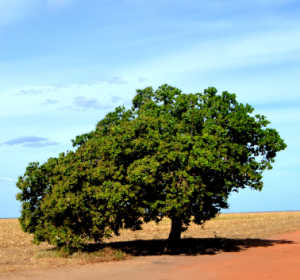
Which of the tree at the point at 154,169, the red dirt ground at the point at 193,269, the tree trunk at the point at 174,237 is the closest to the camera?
the red dirt ground at the point at 193,269

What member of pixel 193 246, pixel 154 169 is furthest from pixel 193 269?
pixel 193 246

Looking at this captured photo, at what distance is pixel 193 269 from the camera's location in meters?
18.2

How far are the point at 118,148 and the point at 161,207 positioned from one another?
378 centimetres

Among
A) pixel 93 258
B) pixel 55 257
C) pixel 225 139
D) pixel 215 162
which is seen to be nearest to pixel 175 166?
pixel 215 162

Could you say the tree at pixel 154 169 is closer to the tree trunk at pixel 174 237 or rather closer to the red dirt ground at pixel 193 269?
the tree trunk at pixel 174 237

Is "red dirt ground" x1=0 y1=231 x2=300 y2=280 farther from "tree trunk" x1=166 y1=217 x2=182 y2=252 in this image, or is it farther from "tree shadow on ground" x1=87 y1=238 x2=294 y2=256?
"tree trunk" x1=166 y1=217 x2=182 y2=252

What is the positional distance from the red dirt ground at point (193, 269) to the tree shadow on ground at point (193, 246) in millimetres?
1427

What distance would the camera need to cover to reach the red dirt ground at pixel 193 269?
16.6 metres

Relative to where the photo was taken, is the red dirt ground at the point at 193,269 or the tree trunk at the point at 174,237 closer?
the red dirt ground at the point at 193,269

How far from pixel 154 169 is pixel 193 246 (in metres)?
8.83

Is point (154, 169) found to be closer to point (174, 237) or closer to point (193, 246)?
point (174, 237)

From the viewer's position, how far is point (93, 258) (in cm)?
2061

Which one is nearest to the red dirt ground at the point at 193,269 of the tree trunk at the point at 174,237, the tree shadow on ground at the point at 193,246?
the tree shadow on ground at the point at 193,246

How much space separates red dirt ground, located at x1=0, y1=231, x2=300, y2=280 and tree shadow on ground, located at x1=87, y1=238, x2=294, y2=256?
143 cm
